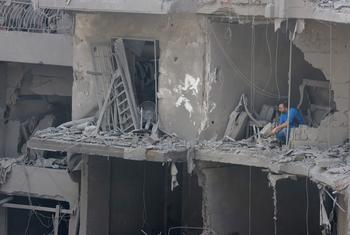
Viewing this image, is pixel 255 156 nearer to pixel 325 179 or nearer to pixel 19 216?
pixel 325 179

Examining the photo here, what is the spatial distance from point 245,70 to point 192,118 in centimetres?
146

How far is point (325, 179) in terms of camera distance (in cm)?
1694

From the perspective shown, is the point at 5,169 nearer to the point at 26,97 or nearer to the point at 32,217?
the point at 32,217

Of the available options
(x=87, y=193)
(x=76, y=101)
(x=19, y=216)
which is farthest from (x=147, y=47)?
(x=19, y=216)

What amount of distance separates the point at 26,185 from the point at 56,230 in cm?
127

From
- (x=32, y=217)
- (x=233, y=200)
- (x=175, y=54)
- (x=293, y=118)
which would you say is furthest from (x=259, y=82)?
(x=32, y=217)

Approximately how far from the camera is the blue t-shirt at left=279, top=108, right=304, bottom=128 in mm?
19625

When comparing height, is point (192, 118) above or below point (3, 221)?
above

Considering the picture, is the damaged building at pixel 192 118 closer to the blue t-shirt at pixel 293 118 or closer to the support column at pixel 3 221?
the blue t-shirt at pixel 293 118

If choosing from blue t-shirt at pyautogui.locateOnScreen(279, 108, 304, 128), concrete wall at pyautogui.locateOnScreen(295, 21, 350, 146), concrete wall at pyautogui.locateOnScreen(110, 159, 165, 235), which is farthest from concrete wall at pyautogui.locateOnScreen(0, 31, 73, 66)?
concrete wall at pyautogui.locateOnScreen(295, 21, 350, 146)

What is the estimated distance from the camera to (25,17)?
24.8 m

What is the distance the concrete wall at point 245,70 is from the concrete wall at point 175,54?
0.82 ft

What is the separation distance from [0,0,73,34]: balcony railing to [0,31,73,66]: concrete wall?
1.04 ft

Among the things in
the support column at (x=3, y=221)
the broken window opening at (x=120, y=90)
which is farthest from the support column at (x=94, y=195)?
the support column at (x=3, y=221)
